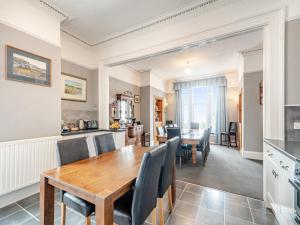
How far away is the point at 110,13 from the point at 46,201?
283cm

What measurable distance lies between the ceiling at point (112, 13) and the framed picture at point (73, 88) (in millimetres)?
955

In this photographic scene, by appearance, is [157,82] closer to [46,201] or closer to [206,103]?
[206,103]

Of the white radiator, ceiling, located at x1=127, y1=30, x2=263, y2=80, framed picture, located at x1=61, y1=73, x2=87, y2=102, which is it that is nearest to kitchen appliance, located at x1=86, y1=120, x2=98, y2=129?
framed picture, located at x1=61, y1=73, x2=87, y2=102

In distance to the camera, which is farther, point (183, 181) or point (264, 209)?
point (183, 181)

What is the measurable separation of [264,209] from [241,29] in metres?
2.52

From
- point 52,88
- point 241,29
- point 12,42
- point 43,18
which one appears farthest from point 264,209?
point 43,18

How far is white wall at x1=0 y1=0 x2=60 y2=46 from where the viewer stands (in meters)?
2.09

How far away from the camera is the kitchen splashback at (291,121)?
1.94m

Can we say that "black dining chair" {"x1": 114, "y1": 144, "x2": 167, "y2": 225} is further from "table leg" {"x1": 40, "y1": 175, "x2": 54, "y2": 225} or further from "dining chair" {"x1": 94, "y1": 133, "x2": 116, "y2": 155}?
"dining chair" {"x1": 94, "y1": 133, "x2": 116, "y2": 155}

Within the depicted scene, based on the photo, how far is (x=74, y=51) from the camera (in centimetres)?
348

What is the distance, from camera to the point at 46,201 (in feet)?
4.47

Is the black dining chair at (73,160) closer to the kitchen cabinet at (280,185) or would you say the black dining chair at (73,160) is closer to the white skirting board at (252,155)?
the kitchen cabinet at (280,185)

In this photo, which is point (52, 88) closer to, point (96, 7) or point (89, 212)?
point (96, 7)

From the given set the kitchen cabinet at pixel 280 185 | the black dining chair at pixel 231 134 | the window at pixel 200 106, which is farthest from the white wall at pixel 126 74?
the kitchen cabinet at pixel 280 185
